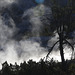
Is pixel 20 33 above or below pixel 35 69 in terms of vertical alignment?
above

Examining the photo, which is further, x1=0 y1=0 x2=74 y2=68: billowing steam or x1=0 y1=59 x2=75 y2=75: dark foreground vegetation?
x1=0 y1=0 x2=74 y2=68: billowing steam

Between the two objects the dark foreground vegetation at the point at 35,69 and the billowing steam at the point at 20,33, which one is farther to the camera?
the billowing steam at the point at 20,33

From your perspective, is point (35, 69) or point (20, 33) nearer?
point (35, 69)

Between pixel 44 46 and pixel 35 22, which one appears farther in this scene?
pixel 35 22

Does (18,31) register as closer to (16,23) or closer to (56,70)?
(16,23)

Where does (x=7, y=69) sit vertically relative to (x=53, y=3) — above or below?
below

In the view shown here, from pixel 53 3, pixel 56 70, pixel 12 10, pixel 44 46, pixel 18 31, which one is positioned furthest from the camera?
pixel 12 10

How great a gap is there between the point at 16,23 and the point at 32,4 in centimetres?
344

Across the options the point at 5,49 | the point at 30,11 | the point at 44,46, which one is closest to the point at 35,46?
the point at 44,46

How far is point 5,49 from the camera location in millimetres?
17906

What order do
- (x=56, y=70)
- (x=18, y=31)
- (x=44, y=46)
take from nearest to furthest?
(x=56, y=70), (x=44, y=46), (x=18, y=31)

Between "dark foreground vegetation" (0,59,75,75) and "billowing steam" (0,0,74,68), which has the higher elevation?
"billowing steam" (0,0,74,68)

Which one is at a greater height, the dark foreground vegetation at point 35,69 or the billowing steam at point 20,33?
the billowing steam at point 20,33

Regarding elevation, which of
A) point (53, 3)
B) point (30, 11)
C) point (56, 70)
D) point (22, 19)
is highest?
point (30, 11)
